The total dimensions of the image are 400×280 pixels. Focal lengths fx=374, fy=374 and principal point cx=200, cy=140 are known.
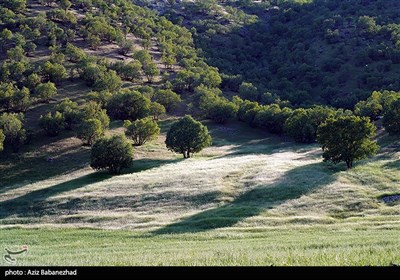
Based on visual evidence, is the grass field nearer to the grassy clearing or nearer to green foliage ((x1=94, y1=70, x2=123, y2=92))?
the grassy clearing

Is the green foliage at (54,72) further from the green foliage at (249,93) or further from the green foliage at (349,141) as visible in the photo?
the green foliage at (349,141)

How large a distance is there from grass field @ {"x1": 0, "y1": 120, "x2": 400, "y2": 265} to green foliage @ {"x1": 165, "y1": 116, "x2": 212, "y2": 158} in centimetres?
917

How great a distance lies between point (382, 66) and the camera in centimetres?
16750

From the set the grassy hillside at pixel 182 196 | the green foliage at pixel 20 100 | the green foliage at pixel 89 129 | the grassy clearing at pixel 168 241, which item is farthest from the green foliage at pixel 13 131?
the grassy clearing at pixel 168 241

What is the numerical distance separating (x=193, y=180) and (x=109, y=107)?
66.8 m

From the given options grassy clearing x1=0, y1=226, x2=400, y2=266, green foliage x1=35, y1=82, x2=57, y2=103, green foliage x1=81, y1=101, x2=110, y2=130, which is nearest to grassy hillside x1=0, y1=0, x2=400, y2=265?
grassy clearing x1=0, y1=226, x2=400, y2=266

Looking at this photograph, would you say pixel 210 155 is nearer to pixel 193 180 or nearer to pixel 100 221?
pixel 193 180

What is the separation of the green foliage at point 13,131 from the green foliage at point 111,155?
29.6 m

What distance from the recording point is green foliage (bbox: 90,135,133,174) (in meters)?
73.9

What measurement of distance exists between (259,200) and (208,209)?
24.1ft

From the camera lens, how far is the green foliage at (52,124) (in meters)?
98.9

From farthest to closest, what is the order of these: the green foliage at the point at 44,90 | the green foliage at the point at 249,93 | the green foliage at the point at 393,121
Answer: the green foliage at the point at 249,93, the green foliage at the point at 44,90, the green foliage at the point at 393,121

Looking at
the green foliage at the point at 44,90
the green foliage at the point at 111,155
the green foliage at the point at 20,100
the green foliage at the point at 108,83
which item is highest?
the green foliage at the point at 108,83

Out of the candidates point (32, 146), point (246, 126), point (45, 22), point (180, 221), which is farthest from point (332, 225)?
point (45, 22)
